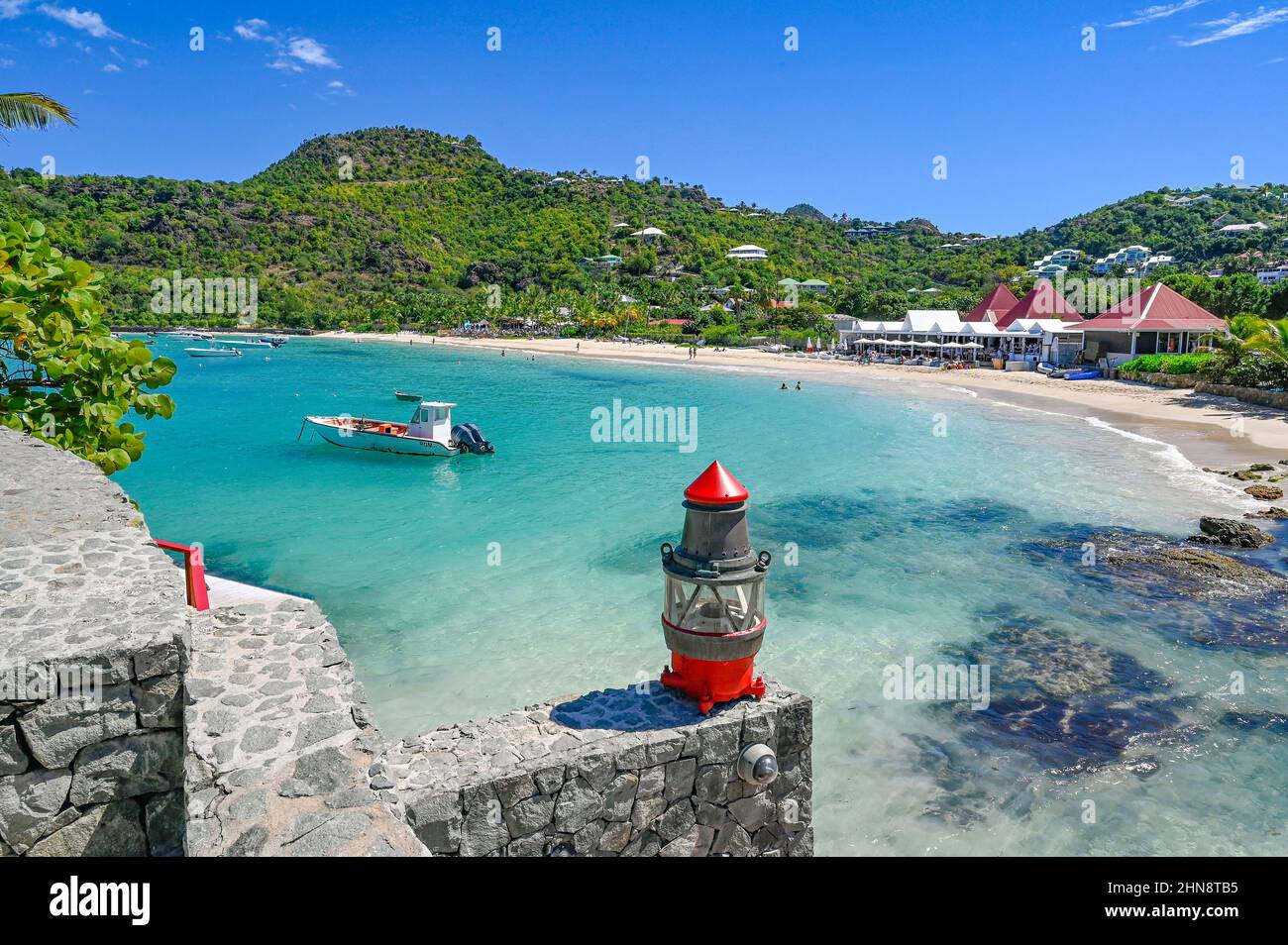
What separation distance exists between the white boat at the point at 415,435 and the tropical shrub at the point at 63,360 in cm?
1678

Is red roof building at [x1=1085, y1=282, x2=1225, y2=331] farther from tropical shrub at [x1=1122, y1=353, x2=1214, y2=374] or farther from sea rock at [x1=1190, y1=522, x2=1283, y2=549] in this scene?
sea rock at [x1=1190, y1=522, x2=1283, y2=549]

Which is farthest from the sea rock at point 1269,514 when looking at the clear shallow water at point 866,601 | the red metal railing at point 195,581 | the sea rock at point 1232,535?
the red metal railing at point 195,581

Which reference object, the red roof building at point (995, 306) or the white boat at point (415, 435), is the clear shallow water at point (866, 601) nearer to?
the white boat at point (415, 435)

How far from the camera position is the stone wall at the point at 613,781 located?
4332 mm

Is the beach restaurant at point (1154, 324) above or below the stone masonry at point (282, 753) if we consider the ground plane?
above

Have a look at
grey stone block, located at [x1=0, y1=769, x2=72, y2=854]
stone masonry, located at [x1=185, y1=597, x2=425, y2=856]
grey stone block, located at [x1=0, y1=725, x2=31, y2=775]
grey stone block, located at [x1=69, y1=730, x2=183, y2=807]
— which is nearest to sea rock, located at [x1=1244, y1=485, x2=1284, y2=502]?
stone masonry, located at [x1=185, y1=597, x2=425, y2=856]

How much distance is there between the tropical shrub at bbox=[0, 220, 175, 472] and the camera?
7.41 metres

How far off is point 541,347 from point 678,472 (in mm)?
64403

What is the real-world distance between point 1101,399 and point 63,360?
4143cm

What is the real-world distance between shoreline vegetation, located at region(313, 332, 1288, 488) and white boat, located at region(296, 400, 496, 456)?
2221 cm

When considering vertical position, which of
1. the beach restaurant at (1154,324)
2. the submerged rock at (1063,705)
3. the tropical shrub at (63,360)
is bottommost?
the submerged rock at (1063,705)

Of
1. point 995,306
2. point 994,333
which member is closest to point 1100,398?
point 994,333

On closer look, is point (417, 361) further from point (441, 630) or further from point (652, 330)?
point (441, 630)

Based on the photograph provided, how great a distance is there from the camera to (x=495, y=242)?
140500 mm
